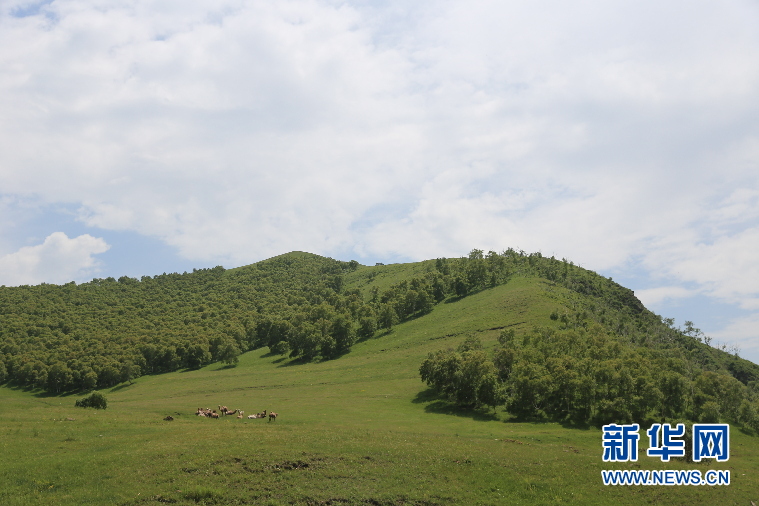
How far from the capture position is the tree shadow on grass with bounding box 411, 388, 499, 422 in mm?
75994

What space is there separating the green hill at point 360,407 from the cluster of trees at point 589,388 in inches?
21.0

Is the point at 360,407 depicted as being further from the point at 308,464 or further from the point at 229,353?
the point at 229,353

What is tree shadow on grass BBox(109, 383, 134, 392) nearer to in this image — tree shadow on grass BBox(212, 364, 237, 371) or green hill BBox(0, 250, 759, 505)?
green hill BBox(0, 250, 759, 505)

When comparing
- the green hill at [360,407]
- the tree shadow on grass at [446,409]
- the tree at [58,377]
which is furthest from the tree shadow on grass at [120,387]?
the tree shadow on grass at [446,409]

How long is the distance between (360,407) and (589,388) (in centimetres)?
3796

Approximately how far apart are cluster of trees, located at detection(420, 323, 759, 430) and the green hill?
534mm

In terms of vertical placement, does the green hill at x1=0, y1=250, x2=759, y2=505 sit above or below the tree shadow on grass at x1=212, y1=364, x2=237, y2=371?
above

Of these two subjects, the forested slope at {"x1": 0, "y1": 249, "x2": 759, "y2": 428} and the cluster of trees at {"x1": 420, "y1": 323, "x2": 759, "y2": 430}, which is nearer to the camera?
the cluster of trees at {"x1": 420, "y1": 323, "x2": 759, "y2": 430}

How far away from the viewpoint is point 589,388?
244ft

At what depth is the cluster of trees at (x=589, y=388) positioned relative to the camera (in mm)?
75188

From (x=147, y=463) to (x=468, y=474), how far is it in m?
23.6

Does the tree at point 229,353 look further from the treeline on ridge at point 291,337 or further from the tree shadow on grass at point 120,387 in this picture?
the tree shadow on grass at point 120,387

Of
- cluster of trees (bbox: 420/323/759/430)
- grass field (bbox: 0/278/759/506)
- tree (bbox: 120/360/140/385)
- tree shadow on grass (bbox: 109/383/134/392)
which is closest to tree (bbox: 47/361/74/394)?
tree shadow on grass (bbox: 109/383/134/392)

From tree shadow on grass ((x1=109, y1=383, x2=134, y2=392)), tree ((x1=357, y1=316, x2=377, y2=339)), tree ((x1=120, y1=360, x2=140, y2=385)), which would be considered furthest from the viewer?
tree ((x1=357, y1=316, x2=377, y2=339))
